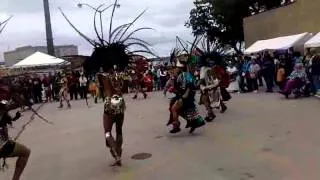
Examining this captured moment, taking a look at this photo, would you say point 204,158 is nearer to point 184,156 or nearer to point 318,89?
point 184,156

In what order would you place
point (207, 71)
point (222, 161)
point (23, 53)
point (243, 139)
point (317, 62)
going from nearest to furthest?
point (222, 161) → point (243, 139) → point (207, 71) → point (317, 62) → point (23, 53)

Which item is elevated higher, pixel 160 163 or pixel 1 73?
pixel 1 73

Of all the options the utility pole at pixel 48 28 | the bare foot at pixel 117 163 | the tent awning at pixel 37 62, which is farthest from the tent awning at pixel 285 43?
the utility pole at pixel 48 28

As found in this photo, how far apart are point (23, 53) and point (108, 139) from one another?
45.6 meters

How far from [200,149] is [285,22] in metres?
25.0

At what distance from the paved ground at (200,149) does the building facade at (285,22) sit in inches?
559

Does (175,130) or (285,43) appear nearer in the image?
(175,130)

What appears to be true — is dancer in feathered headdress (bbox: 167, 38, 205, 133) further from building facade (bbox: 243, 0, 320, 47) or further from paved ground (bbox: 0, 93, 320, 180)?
building facade (bbox: 243, 0, 320, 47)

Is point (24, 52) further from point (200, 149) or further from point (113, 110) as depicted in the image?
point (113, 110)

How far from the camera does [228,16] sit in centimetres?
5359

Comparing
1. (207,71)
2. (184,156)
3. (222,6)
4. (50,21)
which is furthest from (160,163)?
(222,6)

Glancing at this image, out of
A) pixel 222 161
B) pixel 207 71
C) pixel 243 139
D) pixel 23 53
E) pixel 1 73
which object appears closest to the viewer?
pixel 1 73

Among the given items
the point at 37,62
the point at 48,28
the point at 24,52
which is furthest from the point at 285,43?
the point at 24,52

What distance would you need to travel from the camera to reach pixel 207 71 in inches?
565
